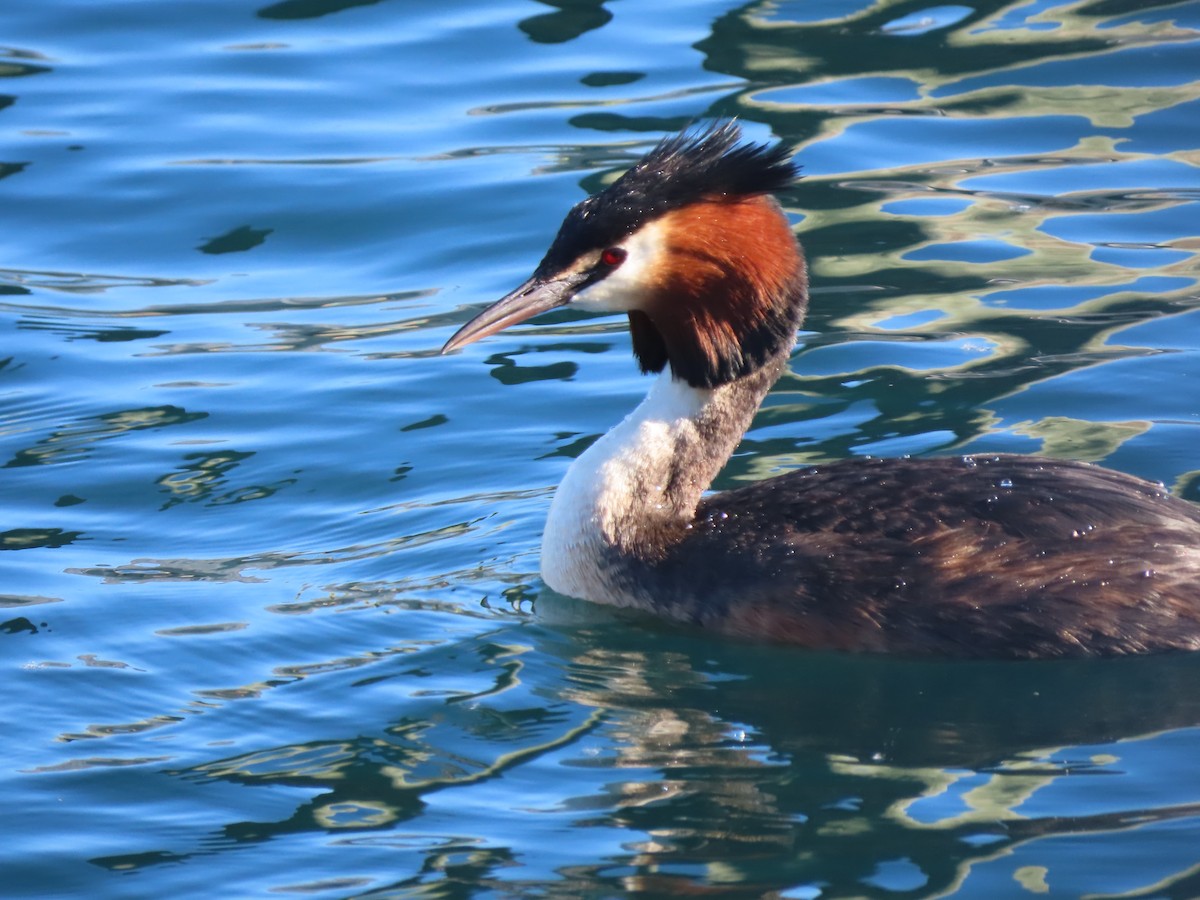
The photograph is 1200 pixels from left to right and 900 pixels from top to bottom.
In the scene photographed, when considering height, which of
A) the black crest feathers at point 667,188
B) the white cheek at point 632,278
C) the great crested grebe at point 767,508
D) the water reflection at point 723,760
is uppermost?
the black crest feathers at point 667,188

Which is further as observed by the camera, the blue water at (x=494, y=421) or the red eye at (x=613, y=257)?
the red eye at (x=613, y=257)

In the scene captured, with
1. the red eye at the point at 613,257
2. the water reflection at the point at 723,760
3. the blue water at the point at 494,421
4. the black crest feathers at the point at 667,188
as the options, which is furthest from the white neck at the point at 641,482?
the black crest feathers at the point at 667,188

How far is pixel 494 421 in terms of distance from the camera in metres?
8.96

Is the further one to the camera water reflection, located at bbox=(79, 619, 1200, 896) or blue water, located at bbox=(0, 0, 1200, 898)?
blue water, located at bbox=(0, 0, 1200, 898)

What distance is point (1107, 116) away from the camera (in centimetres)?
1238

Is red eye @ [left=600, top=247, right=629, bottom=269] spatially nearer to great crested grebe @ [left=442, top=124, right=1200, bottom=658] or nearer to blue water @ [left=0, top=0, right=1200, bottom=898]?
great crested grebe @ [left=442, top=124, right=1200, bottom=658]

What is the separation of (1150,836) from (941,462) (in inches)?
78.2

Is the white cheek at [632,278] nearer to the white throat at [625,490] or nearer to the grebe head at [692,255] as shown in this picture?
the grebe head at [692,255]

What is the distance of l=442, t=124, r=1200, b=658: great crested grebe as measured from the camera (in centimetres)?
654

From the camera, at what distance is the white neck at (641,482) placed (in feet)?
23.7

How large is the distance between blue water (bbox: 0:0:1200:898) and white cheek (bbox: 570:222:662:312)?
114 centimetres

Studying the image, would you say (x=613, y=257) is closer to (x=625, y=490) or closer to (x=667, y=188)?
(x=667, y=188)

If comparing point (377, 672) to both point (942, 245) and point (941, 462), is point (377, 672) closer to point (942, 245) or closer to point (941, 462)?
point (941, 462)

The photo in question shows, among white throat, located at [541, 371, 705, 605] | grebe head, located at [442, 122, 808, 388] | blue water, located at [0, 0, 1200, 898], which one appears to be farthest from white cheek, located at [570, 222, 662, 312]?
blue water, located at [0, 0, 1200, 898]
